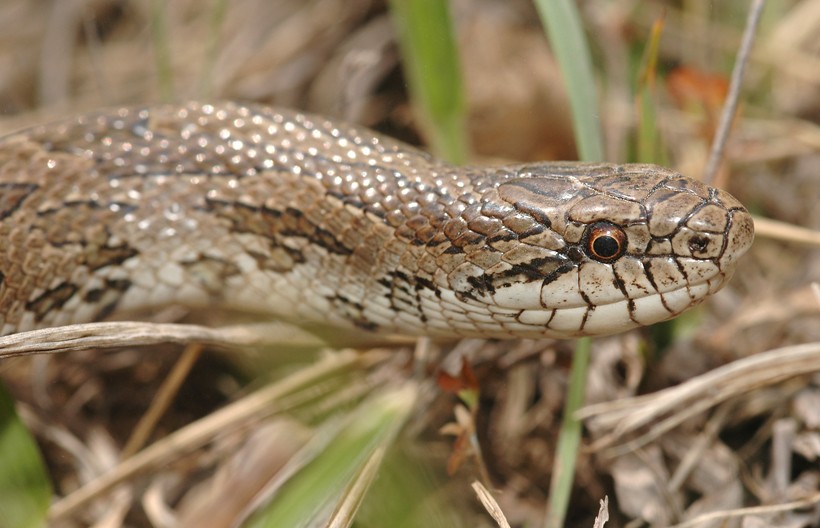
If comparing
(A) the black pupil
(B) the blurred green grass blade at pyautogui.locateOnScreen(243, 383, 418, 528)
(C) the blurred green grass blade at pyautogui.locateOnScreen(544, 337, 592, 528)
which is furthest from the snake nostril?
(B) the blurred green grass blade at pyautogui.locateOnScreen(243, 383, 418, 528)

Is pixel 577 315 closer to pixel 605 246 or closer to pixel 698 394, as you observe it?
pixel 605 246

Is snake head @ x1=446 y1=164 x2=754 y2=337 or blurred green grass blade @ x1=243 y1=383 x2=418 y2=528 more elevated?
snake head @ x1=446 y1=164 x2=754 y2=337

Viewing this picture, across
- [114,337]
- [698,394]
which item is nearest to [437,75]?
[698,394]

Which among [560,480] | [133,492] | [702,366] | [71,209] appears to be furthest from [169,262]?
[702,366]

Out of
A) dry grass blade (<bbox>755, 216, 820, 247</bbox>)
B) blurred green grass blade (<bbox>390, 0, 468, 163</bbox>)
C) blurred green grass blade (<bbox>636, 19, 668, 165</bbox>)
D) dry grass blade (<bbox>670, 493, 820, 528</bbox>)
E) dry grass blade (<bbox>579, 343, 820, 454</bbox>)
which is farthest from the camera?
blurred green grass blade (<bbox>390, 0, 468, 163</bbox>)

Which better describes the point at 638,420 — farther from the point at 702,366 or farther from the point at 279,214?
the point at 279,214

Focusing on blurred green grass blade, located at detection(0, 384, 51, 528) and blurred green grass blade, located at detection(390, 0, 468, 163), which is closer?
blurred green grass blade, located at detection(0, 384, 51, 528)

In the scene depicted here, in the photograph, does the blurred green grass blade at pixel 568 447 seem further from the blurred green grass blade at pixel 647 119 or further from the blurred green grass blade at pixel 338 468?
the blurred green grass blade at pixel 647 119

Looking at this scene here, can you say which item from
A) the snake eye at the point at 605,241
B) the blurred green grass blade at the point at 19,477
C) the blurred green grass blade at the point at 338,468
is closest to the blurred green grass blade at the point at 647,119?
the snake eye at the point at 605,241

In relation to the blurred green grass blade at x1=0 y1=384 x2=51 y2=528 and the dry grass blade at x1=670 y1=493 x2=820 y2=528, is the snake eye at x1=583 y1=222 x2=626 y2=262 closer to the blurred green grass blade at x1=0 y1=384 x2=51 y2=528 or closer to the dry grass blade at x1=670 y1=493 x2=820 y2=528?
the dry grass blade at x1=670 y1=493 x2=820 y2=528
